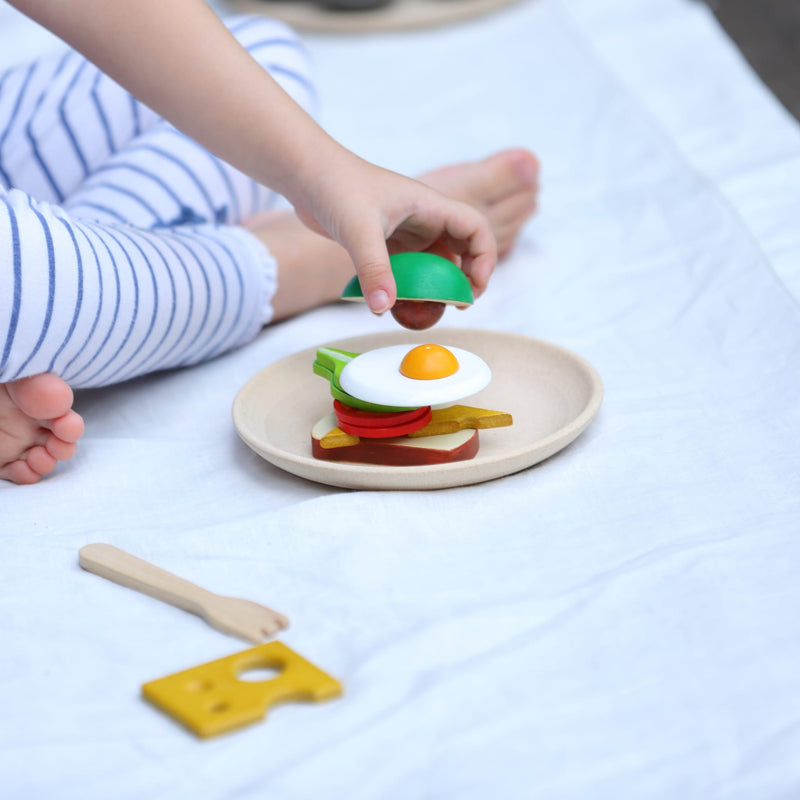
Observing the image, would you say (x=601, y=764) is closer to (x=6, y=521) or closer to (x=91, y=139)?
(x=6, y=521)

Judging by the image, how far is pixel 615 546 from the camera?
22.4 inches

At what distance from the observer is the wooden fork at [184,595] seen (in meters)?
0.52

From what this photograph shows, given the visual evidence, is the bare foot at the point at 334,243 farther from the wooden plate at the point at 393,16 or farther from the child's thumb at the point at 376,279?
the wooden plate at the point at 393,16

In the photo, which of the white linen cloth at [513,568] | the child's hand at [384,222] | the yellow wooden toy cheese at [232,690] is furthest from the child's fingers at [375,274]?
the yellow wooden toy cheese at [232,690]

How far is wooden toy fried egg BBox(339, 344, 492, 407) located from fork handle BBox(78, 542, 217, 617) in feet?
0.50

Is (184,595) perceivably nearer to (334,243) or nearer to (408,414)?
(408,414)

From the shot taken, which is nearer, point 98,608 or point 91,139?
point 98,608

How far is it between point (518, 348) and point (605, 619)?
29cm

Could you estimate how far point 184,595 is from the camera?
1.78ft

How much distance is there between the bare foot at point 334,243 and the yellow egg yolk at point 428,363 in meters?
0.24

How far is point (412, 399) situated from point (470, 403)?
0.12 m

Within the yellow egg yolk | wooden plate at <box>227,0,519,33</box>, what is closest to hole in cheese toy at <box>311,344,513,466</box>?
the yellow egg yolk

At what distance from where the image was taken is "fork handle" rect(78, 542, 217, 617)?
544mm

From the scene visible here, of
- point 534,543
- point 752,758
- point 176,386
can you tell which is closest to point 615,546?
point 534,543
